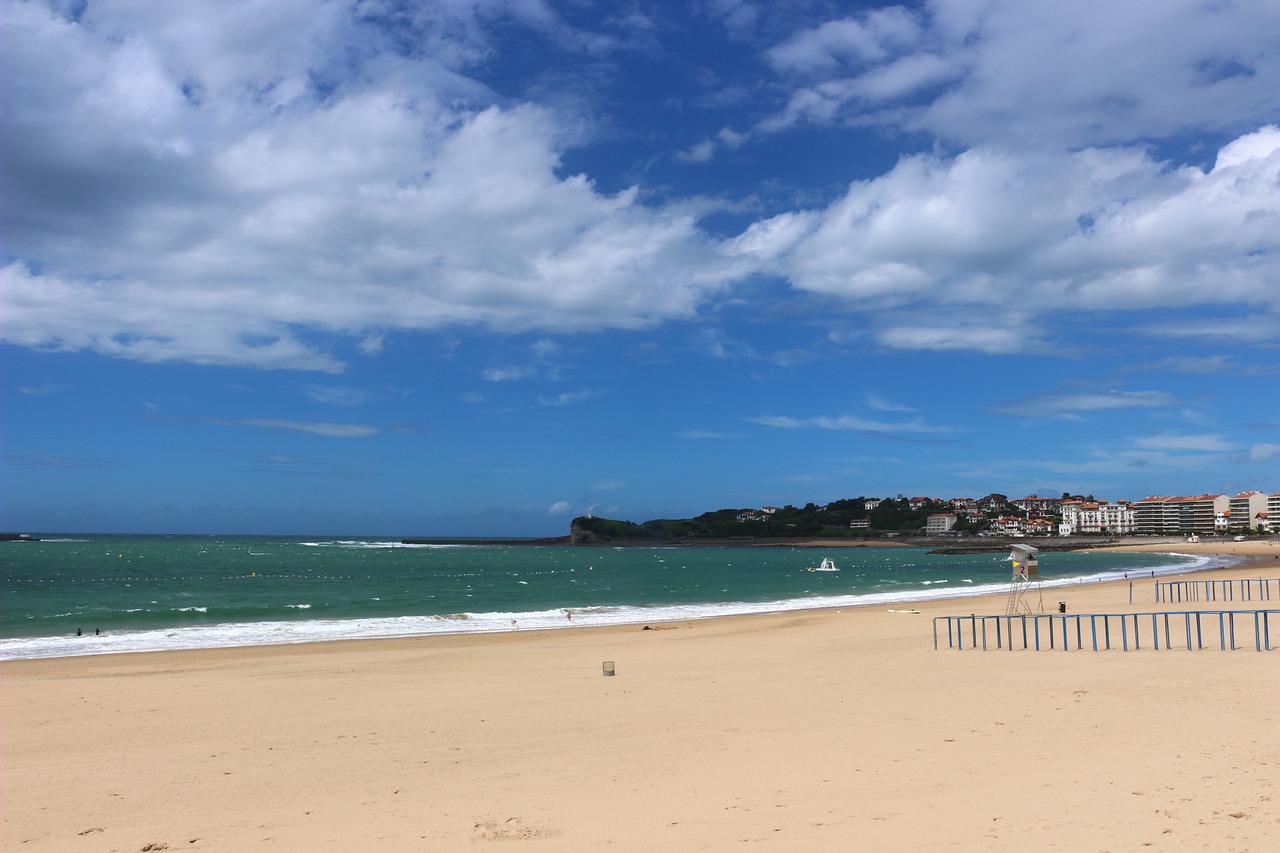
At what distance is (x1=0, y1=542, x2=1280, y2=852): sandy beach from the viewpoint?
7.16 metres

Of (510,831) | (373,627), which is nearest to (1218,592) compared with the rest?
(373,627)

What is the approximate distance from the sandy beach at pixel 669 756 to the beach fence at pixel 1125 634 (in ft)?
3.89

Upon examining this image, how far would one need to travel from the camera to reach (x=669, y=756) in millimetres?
9750

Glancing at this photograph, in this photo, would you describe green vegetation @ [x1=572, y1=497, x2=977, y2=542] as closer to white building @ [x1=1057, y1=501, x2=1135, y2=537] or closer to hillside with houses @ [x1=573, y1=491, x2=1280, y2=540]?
hillside with houses @ [x1=573, y1=491, x2=1280, y2=540]

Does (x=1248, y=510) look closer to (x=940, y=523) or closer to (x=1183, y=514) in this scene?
(x=1183, y=514)

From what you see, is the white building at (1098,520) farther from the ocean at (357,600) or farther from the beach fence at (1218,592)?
the beach fence at (1218,592)

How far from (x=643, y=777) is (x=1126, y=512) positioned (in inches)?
8669

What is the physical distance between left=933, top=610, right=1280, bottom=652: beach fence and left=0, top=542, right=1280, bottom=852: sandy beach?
3.89 ft

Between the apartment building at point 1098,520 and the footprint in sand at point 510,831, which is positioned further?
the apartment building at point 1098,520

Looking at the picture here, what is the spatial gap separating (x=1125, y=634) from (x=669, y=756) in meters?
13.7

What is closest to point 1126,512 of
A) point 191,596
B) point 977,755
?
point 191,596

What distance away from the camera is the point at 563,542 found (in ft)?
625

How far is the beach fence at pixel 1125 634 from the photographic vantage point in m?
17.2

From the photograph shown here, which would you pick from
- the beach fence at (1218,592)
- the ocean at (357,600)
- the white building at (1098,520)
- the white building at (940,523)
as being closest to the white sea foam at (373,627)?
the ocean at (357,600)
